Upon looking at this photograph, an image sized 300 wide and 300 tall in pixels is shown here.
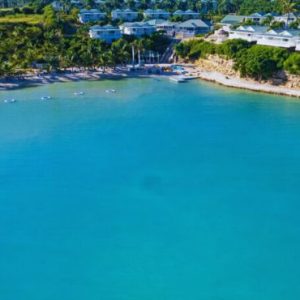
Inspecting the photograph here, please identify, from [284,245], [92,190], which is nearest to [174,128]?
[92,190]

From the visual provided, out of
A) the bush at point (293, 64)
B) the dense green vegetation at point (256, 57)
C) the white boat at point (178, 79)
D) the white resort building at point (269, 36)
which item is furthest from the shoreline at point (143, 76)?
the white resort building at point (269, 36)

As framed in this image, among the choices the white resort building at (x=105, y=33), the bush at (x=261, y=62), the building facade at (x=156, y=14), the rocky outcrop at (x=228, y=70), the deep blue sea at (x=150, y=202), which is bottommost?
the deep blue sea at (x=150, y=202)

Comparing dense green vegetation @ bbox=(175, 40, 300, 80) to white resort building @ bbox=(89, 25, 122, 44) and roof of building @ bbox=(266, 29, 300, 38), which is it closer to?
roof of building @ bbox=(266, 29, 300, 38)

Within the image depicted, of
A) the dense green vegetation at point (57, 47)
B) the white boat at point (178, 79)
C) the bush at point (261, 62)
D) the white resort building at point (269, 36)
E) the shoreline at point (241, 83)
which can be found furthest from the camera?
the dense green vegetation at point (57, 47)

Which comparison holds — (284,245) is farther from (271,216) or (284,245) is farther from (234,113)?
(234,113)

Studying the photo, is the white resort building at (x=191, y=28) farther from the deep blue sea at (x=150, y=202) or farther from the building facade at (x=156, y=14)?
the deep blue sea at (x=150, y=202)

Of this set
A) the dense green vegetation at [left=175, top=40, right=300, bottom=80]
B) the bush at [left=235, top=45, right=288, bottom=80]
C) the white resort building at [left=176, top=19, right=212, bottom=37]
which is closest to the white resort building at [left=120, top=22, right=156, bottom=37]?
the white resort building at [left=176, top=19, right=212, bottom=37]

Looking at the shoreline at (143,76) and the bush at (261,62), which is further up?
the bush at (261,62)
